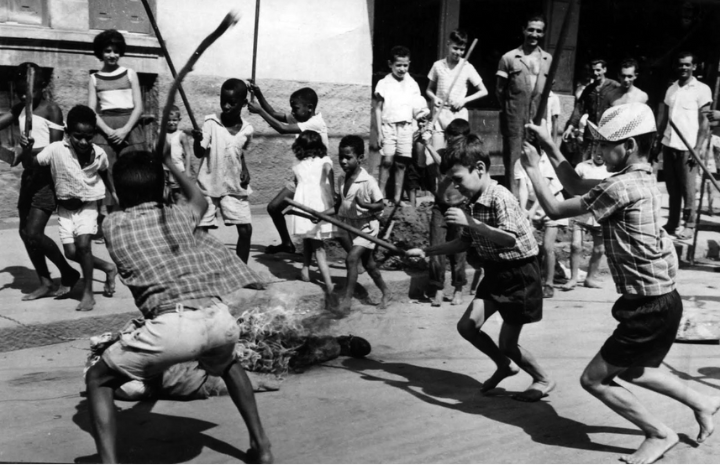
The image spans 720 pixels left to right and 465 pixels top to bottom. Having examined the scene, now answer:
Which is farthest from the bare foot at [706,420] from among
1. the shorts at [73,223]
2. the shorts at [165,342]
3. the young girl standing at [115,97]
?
the young girl standing at [115,97]

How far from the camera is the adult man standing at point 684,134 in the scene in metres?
9.30

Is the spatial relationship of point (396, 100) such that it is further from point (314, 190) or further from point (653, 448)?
point (653, 448)

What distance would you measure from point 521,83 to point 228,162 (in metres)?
3.30

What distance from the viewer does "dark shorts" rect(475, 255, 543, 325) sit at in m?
4.61

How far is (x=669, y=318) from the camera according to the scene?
388cm

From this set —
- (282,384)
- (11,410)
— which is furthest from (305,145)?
(11,410)

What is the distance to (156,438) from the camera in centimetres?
409

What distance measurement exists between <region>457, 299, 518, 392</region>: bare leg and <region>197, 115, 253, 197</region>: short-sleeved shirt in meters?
2.74

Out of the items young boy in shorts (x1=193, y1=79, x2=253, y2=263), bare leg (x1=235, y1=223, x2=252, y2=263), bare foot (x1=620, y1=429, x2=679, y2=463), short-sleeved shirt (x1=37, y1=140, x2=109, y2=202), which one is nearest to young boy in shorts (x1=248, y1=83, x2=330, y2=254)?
young boy in shorts (x1=193, y1=79, x2=253, y2=263)

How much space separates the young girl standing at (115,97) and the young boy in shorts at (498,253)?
3425 millimetres

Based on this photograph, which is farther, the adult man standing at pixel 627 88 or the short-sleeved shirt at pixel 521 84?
the adult man standing at pixel 627 88

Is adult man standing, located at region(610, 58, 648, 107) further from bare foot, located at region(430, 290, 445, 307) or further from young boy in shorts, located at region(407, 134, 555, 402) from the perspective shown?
young boy in shorts, located at region(407, 134, 555, 402)

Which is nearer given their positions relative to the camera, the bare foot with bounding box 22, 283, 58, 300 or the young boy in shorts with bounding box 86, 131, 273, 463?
the young boy in shorts with bounding box 86, 131, 273, 463

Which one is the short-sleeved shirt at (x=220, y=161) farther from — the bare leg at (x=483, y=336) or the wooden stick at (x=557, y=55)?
the wooden stick at (x=557, y=55)
